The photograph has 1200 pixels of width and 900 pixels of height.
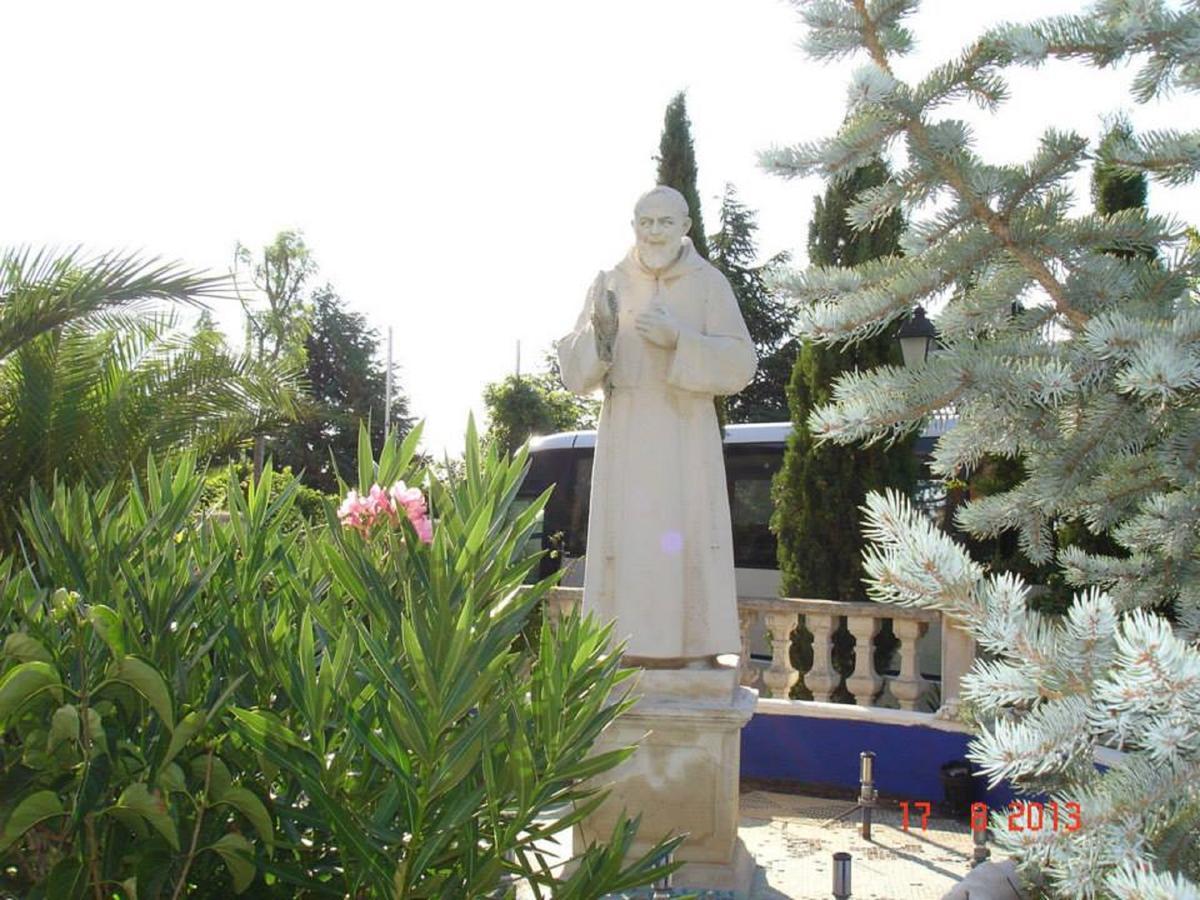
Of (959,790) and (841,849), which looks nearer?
(841,849)

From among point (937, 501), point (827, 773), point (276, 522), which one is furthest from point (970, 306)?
point (937, 501)

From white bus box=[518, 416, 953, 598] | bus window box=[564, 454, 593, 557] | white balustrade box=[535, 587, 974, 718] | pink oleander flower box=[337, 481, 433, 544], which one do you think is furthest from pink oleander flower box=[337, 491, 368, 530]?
bus window box=[564, 454, 593, 557]

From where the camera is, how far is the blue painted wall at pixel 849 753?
6.24 metres

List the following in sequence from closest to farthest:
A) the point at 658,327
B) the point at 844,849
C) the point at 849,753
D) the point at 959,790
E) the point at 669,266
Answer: the point at 658,327 → the point at 669,266 → the point at 844,849 → the point at 959,790 → the point at 849,753

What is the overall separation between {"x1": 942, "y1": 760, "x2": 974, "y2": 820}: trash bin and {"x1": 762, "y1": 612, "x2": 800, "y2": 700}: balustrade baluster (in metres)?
1.16

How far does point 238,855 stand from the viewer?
1.55m

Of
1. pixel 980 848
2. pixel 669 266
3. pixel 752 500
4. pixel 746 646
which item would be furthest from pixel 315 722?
pixel 752 500

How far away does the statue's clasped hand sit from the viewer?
156 inches

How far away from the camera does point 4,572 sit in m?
2.16

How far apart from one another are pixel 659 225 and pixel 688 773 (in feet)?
6.55

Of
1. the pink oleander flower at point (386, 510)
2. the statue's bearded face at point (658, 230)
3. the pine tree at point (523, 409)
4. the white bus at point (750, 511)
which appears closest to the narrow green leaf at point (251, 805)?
the pink oleander flower at point (386, 510)

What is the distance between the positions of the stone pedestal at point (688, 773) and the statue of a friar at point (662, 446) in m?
0.14

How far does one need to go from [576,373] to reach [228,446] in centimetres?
410

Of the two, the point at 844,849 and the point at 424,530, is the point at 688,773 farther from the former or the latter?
the point at 424,530
